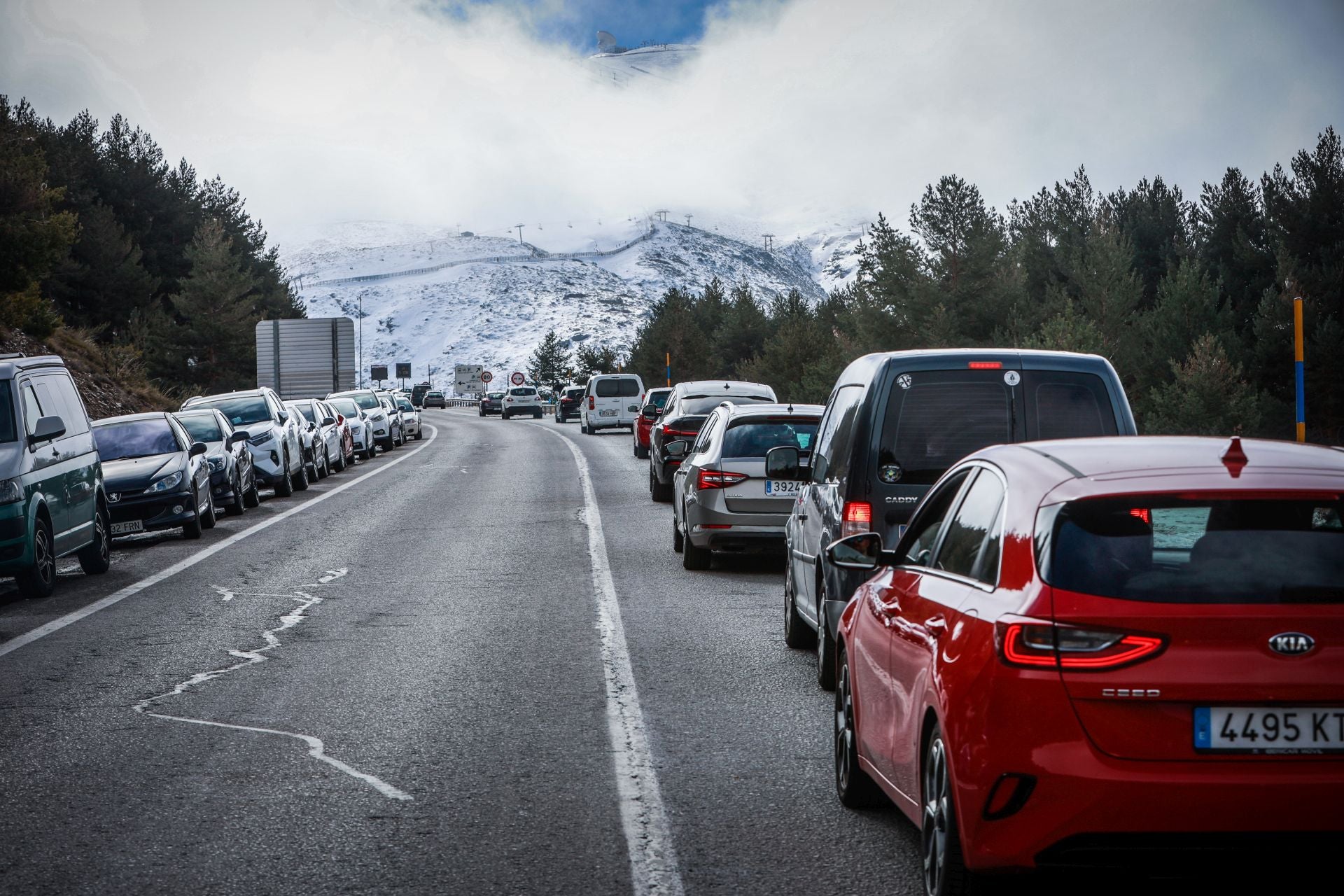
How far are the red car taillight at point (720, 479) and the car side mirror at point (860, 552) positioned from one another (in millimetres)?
8105

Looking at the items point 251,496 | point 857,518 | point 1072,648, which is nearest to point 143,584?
point 857,518

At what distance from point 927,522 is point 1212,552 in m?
1.68

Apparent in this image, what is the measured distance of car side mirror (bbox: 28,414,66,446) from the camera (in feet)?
43.7

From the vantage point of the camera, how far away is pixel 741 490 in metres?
14.2

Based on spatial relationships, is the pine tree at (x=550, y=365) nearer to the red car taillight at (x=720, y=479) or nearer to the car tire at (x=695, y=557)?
the car tire at (x=695, y=557)

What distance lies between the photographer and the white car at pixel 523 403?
89.6 metres

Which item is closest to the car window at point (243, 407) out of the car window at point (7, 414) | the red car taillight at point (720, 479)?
the car window at point (7, 414)

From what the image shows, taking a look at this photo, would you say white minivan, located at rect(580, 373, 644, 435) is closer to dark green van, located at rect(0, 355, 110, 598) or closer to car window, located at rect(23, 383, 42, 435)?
dark green van, located at rect(0, 355, 110, 598)

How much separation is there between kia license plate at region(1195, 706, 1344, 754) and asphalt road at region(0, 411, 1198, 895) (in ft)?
4.99

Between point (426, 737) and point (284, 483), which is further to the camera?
point (284, 483)

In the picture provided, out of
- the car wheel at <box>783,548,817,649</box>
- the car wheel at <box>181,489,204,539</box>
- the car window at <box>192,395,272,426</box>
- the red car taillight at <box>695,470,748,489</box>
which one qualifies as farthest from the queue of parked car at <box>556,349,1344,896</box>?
the car window at <box>192,395,272,426</box>

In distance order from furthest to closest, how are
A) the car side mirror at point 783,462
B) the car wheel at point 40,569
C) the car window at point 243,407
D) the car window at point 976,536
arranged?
1. the car window at point 243,407
2. the car wheel at point 40,569
3. the car side mirror at point 783,462
4. the car window at point 976,536

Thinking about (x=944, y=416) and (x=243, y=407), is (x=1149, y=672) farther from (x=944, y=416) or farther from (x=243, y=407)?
(x=243, y=407)

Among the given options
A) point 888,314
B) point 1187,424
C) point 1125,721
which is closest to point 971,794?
point 1125,721
